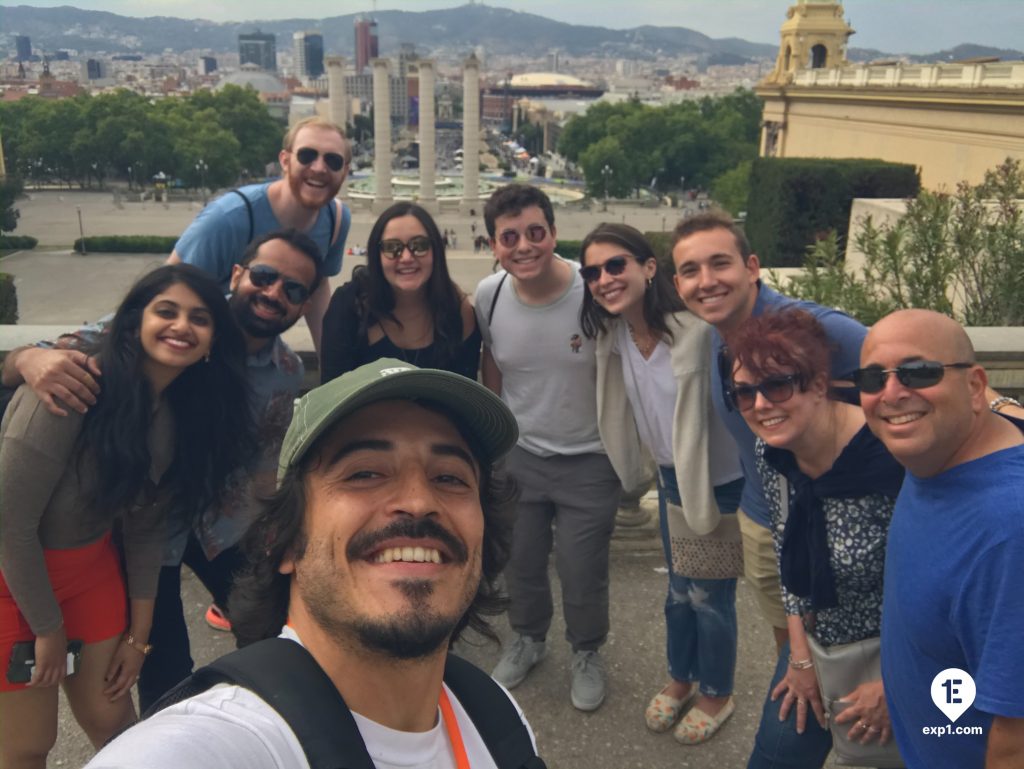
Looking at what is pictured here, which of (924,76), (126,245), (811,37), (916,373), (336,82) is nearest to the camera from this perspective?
(916,373)

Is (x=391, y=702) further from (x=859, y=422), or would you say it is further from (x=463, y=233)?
(x=463, y=233)

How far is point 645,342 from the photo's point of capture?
339 centimetres

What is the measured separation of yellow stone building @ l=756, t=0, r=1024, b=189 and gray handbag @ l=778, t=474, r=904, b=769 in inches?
717

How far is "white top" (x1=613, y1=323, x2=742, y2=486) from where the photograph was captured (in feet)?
10.9

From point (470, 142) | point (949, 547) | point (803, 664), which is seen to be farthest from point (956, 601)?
point (470, 142)

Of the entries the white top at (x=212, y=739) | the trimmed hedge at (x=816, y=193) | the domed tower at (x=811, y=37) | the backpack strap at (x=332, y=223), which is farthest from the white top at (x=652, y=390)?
the domed tower at (x=811, y=37)

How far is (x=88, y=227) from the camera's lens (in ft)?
165

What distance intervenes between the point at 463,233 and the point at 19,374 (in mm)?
49259

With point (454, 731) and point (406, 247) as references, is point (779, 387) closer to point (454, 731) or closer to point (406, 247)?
point (454, 731)

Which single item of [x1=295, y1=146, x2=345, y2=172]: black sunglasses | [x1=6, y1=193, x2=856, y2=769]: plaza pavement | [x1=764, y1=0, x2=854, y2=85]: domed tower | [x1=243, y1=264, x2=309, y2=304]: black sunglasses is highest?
[x1=764, y1=0, x2=854, y2=85]: domed tower

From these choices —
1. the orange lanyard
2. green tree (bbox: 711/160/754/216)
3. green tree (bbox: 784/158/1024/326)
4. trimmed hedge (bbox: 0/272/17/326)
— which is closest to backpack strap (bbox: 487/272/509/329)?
the orange lanyard

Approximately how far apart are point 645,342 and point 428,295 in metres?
0.94

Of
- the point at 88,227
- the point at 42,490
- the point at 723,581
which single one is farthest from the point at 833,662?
the point at 88,227

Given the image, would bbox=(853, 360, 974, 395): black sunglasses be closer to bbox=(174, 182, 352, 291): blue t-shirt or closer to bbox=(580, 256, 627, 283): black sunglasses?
bbox=(580, 256, 627, 283): black sunglasses
